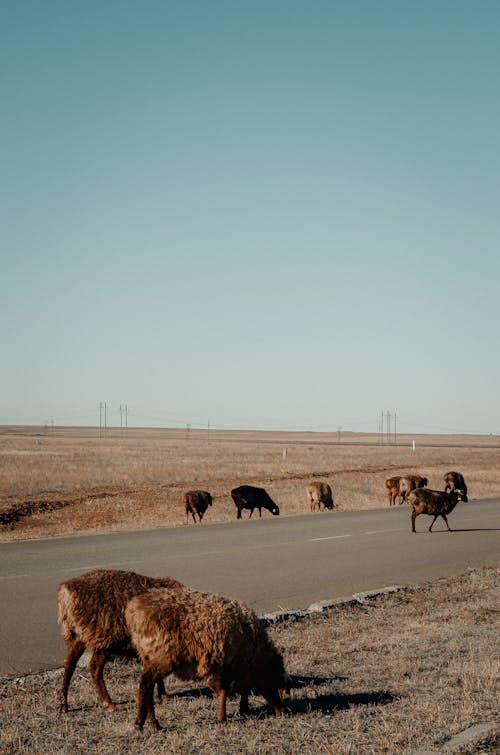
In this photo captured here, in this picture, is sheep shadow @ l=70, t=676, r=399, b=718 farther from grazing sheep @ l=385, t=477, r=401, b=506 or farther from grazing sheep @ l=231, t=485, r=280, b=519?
grazing sheep @ l=385, t=477, r=401, b=506

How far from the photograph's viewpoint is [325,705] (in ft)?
24.7

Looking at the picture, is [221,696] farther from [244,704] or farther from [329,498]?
[329,498]

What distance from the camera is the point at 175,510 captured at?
32812 millimetres

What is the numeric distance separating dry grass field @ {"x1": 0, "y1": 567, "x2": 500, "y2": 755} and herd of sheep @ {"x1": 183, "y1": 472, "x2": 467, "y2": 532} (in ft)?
37.9

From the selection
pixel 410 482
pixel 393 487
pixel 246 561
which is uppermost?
pixel 410 482

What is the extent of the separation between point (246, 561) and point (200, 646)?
36.1 feet

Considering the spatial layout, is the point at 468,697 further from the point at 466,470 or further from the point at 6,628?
the point at 466,470

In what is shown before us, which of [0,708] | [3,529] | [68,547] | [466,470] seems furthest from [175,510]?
[466,470]

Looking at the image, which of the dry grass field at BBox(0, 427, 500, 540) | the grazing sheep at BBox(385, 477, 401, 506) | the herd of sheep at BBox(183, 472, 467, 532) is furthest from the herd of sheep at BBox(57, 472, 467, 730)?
the grazing sheep at BBox(385, 477, 401, 506)

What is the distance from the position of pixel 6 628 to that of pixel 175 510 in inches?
854

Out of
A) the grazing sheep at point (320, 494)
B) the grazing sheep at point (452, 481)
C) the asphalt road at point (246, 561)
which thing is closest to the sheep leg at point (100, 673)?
the asphalt road at point (246, 561)

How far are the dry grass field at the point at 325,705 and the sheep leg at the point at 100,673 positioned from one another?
0.31 feet

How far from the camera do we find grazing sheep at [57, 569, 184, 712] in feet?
24.4

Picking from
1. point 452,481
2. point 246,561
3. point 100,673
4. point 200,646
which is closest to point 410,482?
point 452,481
